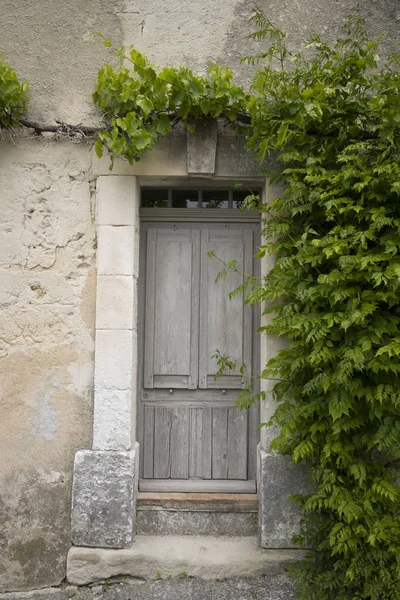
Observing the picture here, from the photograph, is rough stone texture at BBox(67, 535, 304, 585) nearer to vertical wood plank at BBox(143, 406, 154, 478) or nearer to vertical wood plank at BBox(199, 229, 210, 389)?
vertical wood plank at BBox(143, 406, 154, 478)

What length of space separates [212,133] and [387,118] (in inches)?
43.1

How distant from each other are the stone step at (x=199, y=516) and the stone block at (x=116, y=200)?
1.88m

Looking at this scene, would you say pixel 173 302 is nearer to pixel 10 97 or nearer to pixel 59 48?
pixel 10 97

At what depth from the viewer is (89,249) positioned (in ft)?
11.3

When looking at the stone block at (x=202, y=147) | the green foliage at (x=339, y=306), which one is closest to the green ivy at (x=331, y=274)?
the green foliage at (x=339, y=306)

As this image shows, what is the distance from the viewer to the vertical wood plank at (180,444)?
3637mm

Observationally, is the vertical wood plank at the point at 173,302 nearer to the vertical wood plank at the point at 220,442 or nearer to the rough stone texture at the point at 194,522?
the vertical wood plank at the point at 220,442

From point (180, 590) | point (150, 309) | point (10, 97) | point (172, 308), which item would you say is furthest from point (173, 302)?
point (180, 590)

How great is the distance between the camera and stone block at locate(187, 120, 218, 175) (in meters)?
3.37

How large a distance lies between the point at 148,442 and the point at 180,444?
0.23 m

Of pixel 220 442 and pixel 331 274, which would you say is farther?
pixel 220 442

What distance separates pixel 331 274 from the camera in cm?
281

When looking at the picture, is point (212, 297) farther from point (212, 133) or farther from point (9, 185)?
point (9, 185)

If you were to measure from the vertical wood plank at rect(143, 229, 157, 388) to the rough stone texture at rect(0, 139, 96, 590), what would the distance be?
418mm
